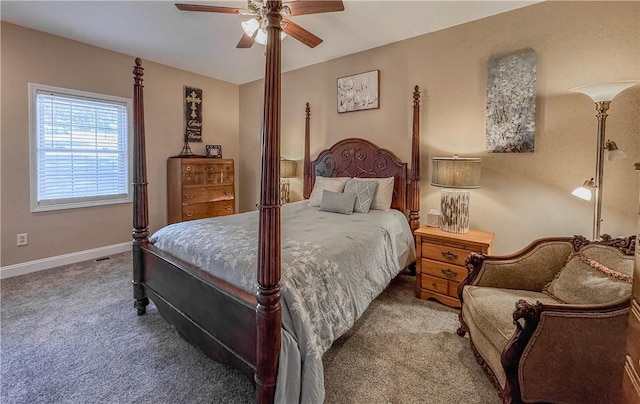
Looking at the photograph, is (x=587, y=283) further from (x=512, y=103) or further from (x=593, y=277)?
(x=512, y=103)

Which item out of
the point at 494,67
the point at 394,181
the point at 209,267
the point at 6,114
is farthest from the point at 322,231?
the point at 6,114

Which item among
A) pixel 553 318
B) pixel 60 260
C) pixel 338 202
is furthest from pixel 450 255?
pixel 60 260

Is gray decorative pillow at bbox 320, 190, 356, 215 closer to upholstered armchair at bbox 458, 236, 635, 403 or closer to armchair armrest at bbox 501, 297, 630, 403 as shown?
upholstered armchair at bbox 458, 236, 635, 403

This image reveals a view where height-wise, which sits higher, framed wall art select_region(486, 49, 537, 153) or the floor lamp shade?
framed wall art select_region(486, 49, 537, 153)

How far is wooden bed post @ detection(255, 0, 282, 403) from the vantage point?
1.23m

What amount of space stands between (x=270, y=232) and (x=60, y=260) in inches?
145

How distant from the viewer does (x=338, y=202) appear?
10.0 feet

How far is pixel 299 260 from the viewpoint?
5.42ft

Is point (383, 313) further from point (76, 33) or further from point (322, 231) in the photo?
point (76, 33)

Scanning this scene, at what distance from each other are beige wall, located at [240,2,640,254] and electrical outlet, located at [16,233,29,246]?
3891mm

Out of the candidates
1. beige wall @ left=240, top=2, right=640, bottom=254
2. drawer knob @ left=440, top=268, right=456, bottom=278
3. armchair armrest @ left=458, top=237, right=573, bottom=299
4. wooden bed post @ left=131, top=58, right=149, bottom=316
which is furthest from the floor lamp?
wooden bed post @ left=131, top=58, right=149, bottom=316

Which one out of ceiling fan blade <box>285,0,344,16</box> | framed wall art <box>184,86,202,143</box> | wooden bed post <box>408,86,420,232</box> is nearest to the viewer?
ceiling fan blade <box>285,0,344,16</box>

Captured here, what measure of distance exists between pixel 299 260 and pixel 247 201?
3868 millimetres

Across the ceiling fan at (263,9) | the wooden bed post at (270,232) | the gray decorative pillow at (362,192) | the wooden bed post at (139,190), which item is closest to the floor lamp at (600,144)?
the gray decorative pillow at (362,192)
